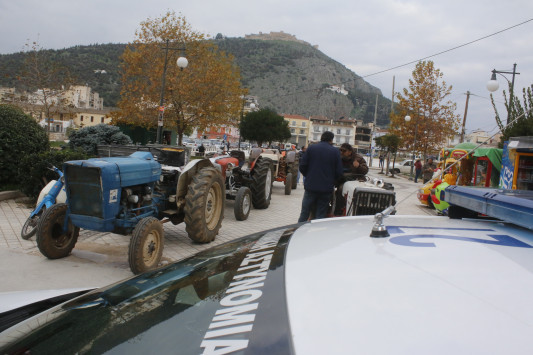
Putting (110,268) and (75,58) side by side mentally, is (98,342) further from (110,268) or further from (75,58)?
(75,58)

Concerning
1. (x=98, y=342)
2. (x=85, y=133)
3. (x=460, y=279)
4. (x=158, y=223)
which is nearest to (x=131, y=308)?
(x=98, y=342)

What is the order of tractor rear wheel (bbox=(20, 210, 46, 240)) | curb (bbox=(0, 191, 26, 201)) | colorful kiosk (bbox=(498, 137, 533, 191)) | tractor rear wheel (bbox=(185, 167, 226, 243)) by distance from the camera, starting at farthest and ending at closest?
colorful kiosk (bbox=(498, 137, 533, 191))
curb (bbox=(0, 191, 26, 201))
tractor rear wheel (bbox=(185, 167, 226, 243))
tractor rear wheel (bbox=(20, 210, 46, 240))

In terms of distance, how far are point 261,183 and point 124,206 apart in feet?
16.3

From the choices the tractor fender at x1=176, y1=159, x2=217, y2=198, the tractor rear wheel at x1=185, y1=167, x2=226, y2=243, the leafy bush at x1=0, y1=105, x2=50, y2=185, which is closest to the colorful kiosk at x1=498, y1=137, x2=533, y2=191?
the tractor rear wheel at x1=185, y1=167, x2=226, y2=243

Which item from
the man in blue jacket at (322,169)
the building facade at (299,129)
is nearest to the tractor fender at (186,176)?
the man in blue jacket at (322,169)

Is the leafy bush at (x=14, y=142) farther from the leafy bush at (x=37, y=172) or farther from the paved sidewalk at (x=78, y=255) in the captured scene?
the paved sidewalk at (x=78, y=255)

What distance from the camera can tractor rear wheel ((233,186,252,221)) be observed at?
8.53 meters

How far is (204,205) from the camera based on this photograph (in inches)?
238

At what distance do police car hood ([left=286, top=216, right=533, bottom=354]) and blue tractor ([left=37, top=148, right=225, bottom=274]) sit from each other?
3.75 metres

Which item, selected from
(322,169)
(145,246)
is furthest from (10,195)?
(322,169)

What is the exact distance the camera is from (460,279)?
118 cm

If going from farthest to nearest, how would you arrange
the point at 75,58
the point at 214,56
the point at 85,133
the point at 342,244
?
the point at 75,58 → the point at 214,56 → the point at 85,133 → the point at 342,244

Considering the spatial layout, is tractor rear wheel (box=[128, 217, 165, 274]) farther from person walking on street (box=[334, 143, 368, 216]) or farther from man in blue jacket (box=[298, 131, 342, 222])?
person walking on street (box=[334, 143, 368, 216])

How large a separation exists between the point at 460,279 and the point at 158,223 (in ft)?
14.2
